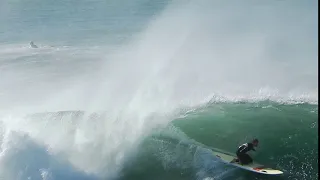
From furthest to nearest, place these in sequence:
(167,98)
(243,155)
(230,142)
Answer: (167,98)
(230,142)
(243,155)

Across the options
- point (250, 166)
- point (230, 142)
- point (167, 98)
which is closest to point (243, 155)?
point (250, 166)

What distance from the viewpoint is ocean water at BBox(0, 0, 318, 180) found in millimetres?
16391

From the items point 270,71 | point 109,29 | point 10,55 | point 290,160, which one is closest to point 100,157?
point 290,160

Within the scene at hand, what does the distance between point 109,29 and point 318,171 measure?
35485 millimetres

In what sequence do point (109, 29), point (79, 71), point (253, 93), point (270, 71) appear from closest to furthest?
point (253, 93) < point (270, 71) < point (79, 71) < point (109, 29)

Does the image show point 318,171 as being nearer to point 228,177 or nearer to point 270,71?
point 228,177

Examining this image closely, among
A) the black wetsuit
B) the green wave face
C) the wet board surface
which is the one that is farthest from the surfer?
the green wave face

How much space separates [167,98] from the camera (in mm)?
21719

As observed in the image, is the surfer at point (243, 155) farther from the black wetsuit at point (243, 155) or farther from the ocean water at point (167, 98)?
the ocean water at point (167, 98)

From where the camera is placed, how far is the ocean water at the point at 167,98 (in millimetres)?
16391

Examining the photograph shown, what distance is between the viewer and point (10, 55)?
3766 cm

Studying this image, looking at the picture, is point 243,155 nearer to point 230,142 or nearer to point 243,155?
point 243,155

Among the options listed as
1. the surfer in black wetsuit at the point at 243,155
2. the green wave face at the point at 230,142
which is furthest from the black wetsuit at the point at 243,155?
the green wave face at the point at 230,142

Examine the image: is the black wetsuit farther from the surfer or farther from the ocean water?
the ocean water
